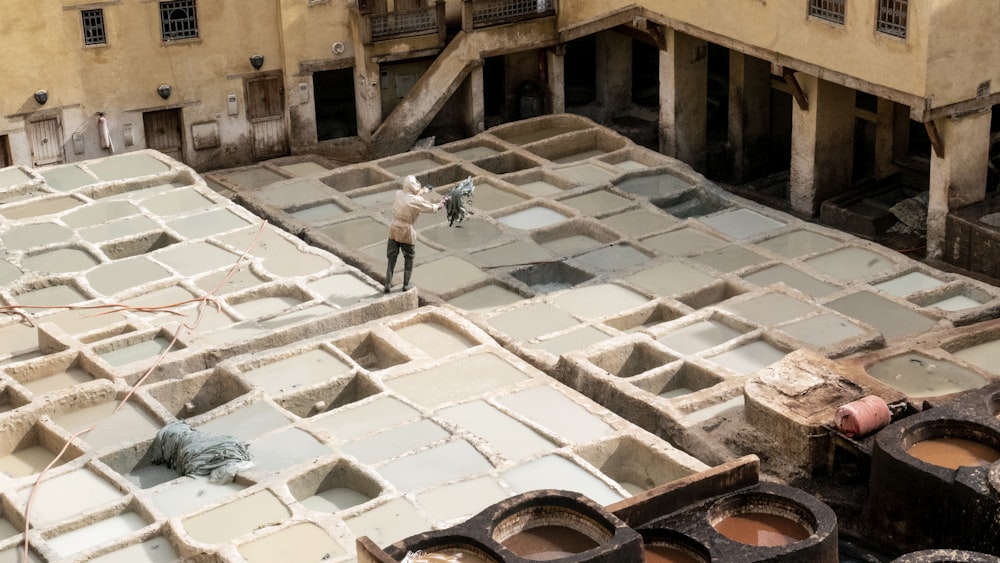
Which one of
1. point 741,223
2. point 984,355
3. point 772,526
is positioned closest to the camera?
point 772,526

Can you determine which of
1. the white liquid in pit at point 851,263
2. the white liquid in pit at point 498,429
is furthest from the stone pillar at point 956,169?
the white liquid in pit at point 498,429

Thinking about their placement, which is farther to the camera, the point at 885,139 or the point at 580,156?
the point at 580,156

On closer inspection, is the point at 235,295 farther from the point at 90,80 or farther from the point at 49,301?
the point at 90,80

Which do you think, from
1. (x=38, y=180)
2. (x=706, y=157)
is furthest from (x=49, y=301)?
(x=706, y=157)

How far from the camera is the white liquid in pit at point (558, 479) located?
19078 millimetres

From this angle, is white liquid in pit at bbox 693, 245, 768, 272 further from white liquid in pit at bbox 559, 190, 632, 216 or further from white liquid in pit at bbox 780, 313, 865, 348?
white liquid in pit at bbox 559, 190, 632, 216

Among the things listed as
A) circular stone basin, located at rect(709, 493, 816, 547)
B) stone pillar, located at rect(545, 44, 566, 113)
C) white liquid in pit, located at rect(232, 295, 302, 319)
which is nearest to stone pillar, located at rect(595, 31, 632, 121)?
stone pillar, located at rect(545, 44, 566, 113)

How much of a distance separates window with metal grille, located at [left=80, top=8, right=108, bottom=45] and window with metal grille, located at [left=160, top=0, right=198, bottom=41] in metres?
1.14

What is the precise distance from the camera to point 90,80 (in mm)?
30219

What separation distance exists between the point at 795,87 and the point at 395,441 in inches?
470

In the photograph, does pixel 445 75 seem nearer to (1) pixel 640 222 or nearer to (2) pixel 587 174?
(2) pixel 587 174

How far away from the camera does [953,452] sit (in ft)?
63.0

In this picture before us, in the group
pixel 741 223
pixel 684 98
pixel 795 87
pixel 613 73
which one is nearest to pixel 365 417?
pixel 741 223

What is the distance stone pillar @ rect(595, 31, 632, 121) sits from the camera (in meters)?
34.1
